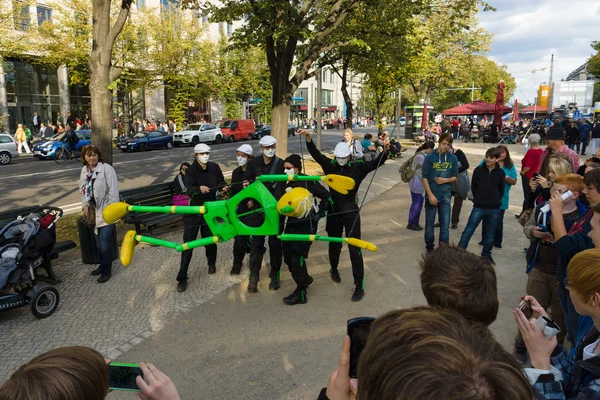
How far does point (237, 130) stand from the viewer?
33531mm

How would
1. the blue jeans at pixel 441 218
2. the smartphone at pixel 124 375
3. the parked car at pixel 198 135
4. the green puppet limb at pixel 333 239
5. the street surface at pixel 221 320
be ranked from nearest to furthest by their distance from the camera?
the smartphone at pixel 124 375
the green puppet limb at pixel 333 239
the street surface at pixel 221 320
the blue jeans at pixel 441 218
the parked car at pixel 198 135

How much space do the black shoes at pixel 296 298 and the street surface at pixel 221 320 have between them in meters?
0.07

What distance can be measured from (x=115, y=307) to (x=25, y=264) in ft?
3.48

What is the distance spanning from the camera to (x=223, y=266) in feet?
20.9

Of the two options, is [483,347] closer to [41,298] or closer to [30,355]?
[30,355]

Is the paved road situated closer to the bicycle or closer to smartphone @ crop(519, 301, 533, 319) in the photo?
the bicycle

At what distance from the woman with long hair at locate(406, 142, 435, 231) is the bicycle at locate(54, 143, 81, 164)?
17416 mm

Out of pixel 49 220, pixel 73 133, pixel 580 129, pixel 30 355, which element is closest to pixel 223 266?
pixel 49 220

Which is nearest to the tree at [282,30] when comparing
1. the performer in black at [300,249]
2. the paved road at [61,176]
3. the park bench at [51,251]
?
the paved road at [61,176]

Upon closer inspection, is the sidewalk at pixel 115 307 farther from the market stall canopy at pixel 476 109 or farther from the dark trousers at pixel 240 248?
the market stall canopy at pixel 476 109

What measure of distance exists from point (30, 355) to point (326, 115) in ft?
239

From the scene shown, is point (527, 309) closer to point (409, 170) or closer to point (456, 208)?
point (409, 170)

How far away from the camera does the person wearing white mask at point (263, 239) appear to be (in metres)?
5.44

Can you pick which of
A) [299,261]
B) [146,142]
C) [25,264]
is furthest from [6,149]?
[299,261]
